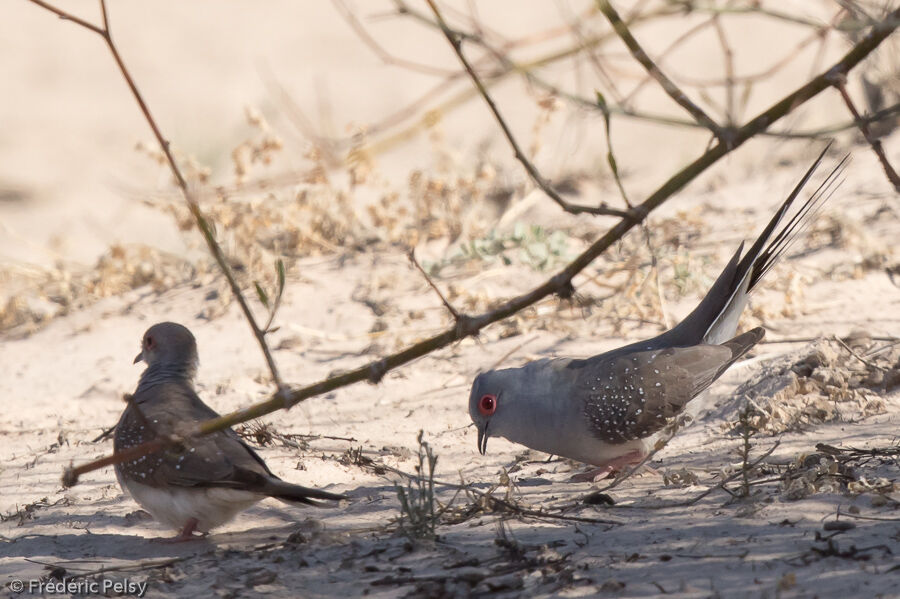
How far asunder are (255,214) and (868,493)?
4962 mm

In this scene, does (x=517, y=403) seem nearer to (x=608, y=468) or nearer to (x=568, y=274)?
(x=608, y=468)

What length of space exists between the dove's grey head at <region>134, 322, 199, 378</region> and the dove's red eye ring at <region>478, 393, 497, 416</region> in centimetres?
132

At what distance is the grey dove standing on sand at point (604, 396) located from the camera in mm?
4484

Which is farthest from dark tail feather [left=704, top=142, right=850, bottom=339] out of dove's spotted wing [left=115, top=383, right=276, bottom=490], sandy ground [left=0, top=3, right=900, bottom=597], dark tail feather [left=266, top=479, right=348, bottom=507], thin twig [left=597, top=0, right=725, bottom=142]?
thin twig [left=597, top=0, right=725, bottom=142]

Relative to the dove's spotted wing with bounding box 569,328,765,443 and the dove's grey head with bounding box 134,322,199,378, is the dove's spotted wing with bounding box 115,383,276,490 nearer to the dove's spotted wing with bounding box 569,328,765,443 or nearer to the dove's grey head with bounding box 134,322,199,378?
the dove's grey head with bounding box 134,322,199,378

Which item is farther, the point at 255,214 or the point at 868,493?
the point at 255,214

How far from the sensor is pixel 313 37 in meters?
13.4

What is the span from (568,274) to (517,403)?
215 centimetres

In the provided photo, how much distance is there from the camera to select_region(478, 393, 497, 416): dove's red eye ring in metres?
4.55

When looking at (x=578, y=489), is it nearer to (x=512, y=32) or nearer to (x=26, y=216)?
(x=26, y=216)

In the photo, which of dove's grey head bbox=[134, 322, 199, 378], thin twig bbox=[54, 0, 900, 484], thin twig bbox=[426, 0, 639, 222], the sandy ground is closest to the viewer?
thin twig bbox=[426, 0, 639, 222]

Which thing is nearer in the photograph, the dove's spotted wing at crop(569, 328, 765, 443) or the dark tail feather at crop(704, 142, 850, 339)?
the dove's spotted wing at crop(569, 328, 765, 443)

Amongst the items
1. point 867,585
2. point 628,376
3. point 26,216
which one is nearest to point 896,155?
point 628,376

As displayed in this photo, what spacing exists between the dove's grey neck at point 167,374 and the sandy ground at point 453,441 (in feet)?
1.50
